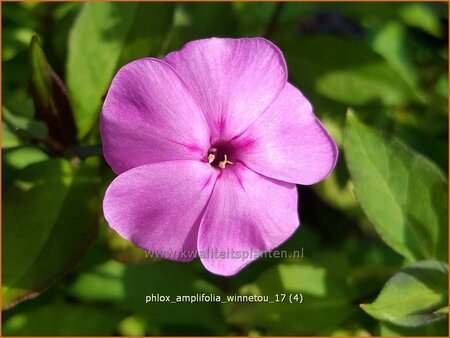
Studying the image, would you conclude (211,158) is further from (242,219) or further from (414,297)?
(414,297)

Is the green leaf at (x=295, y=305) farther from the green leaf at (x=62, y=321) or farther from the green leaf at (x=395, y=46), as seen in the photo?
the green leaf at (x=395, y=46)

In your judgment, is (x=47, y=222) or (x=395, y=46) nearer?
(x=47, y=222)

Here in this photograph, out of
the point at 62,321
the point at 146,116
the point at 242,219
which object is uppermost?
the point at 146,116

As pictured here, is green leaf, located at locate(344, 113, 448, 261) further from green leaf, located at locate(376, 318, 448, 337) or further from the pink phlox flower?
the pink phlox flower

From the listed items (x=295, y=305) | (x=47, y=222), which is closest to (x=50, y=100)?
(x=47, y=222)

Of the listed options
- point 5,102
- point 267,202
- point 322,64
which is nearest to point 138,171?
point 267,202

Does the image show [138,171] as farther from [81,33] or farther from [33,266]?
[81,33]

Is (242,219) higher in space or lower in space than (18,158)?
higher

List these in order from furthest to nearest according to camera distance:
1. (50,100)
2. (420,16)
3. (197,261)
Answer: (420,16) < (197,261) < (50,100)
